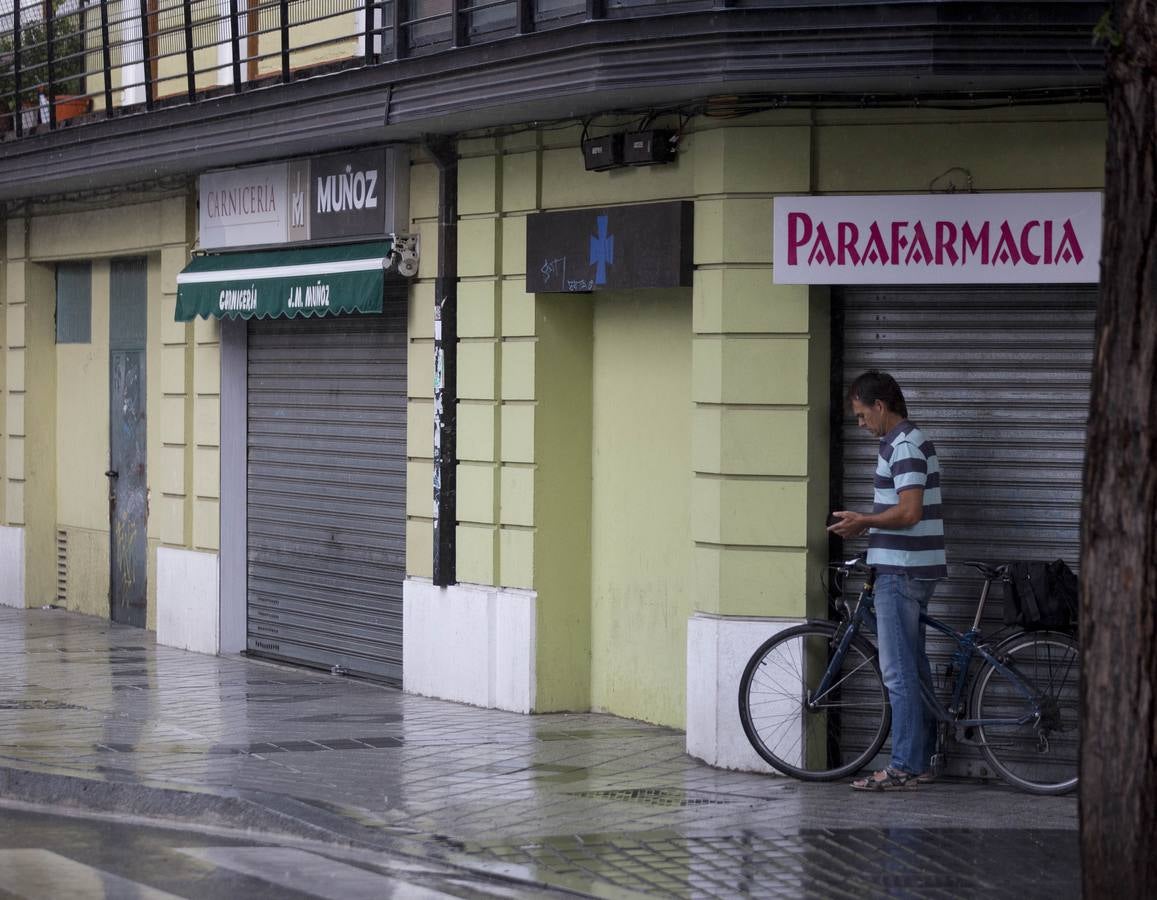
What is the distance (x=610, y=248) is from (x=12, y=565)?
899cm

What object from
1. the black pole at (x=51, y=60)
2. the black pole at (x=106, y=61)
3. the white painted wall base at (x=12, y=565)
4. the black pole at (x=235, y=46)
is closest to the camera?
the black pole at (x=235, y=46)

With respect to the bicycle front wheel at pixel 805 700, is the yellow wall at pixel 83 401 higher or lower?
higher

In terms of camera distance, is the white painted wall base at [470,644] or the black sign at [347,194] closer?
the white painted wall base at [470,644]

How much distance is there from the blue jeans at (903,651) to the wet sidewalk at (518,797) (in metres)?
0.30

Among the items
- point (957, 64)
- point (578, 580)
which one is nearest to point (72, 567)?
point (578, 580)

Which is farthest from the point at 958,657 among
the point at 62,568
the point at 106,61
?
the point at 62,568

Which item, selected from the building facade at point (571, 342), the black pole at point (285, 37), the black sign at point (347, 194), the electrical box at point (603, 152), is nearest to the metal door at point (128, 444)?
the building facade at point (571, 342)

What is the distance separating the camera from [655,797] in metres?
8.69

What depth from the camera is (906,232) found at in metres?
9.13

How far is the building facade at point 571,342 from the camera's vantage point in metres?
9.16

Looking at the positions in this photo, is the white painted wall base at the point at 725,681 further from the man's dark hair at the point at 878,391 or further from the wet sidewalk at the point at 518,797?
the man's dark hair at the point at 878,391

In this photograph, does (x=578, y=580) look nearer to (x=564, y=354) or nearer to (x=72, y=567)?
(x=564, y=354)

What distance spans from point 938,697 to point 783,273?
2240 millimetres

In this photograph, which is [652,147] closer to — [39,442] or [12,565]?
[39,442]
